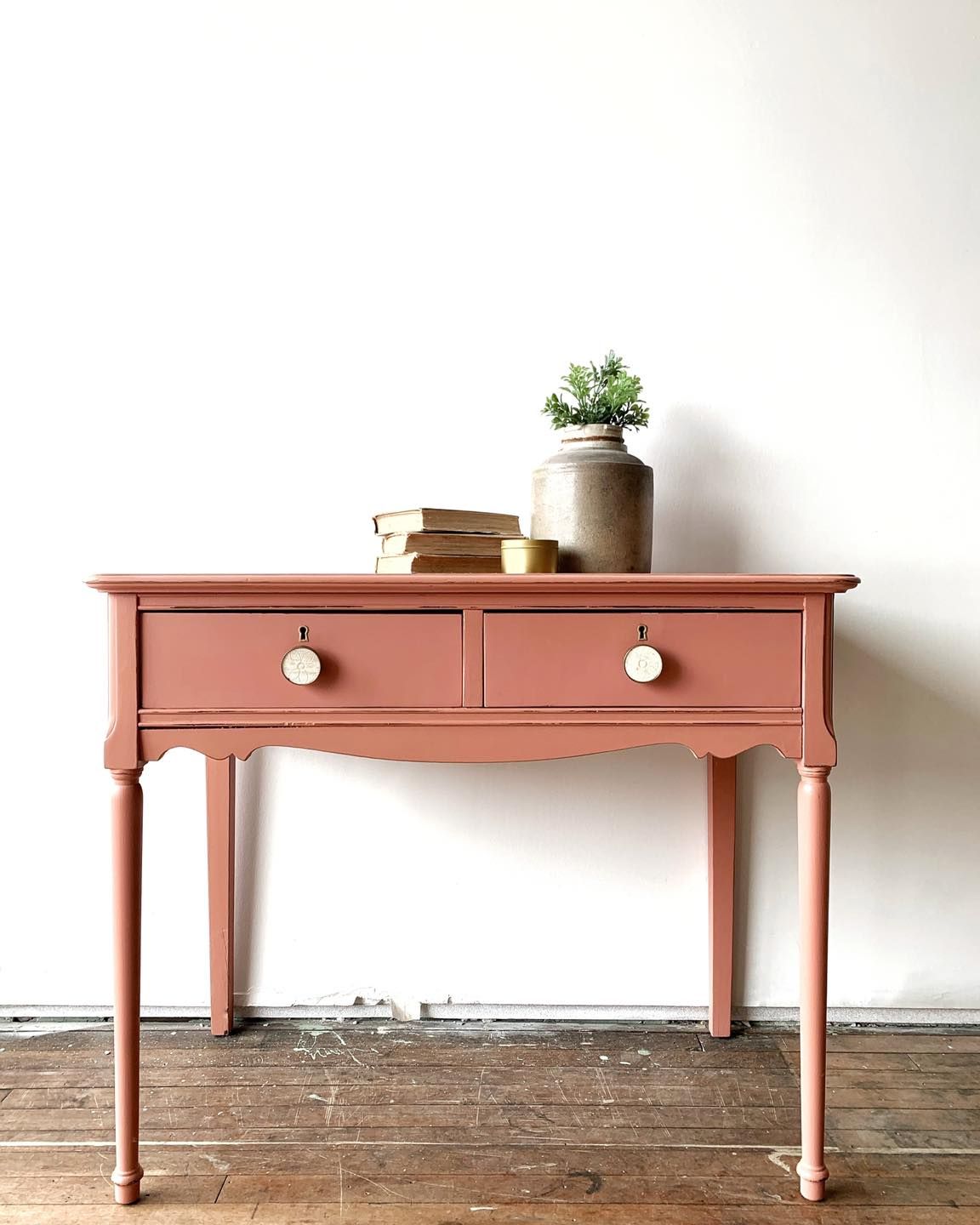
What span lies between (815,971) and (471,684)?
64 cm

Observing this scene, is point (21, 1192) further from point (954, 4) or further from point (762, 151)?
point (954, 4)

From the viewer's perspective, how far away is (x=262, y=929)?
1.99m

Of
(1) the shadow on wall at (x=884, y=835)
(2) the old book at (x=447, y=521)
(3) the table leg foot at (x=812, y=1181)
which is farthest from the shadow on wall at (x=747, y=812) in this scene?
(3) the table leg foot at (x=812, y=1181)

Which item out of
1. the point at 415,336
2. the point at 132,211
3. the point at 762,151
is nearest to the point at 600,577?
the point at 415,336

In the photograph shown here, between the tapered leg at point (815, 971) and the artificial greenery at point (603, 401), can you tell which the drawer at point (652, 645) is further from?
the artificial greenery at point (603, 401)

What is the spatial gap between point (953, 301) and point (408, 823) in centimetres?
150

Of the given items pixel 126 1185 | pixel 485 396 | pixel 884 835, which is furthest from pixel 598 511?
pixel 126 1185

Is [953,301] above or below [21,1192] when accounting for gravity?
above

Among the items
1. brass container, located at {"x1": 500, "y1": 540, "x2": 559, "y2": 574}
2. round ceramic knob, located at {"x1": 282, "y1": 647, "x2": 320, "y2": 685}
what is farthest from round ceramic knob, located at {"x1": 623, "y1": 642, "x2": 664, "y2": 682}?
round ceramic knob, located at {"x1": 282, "y1": 647, "x2": 320, "y2": 685}

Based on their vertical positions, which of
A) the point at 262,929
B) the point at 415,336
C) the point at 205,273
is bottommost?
the point at 262,929

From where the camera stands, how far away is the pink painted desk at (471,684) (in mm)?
1388

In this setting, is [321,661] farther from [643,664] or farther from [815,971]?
[815,971]

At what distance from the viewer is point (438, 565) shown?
156 cm

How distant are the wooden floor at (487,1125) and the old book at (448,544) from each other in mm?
915
